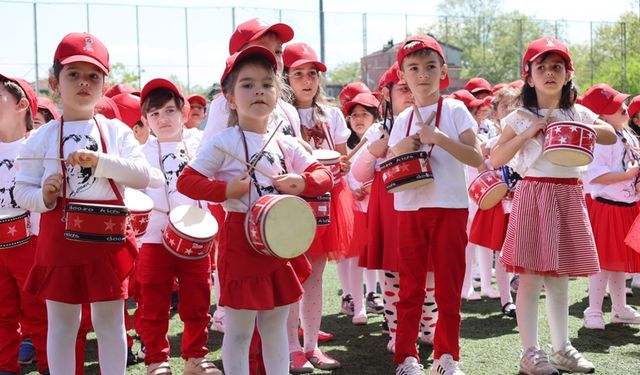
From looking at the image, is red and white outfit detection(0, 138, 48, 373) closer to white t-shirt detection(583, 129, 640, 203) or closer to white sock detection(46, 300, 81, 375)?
white sock detection(46, 300, 81, 375)

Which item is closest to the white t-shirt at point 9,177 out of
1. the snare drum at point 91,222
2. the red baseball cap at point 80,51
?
the red baseball cap at point 80,51

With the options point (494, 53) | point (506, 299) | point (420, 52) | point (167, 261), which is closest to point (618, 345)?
point (506, 299)

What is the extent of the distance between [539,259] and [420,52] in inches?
54.7

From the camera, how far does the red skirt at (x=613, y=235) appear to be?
573 centimetres

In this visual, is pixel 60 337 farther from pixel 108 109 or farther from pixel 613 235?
pixel 613 235

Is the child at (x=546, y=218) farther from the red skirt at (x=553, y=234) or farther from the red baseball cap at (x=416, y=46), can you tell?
the red baseball cap at (x=416, y=46)

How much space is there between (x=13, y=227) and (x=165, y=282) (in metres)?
0.94

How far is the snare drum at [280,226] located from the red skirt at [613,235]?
3.48 metres

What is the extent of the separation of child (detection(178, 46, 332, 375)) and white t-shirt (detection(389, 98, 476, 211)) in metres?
0.81

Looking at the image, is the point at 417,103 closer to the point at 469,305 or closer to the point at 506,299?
the point at 506,299

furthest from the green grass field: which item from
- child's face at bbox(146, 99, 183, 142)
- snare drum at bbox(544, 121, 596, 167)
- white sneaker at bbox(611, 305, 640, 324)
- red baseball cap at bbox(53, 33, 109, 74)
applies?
red baseball cap at bbox(53, 33, 109, 74)

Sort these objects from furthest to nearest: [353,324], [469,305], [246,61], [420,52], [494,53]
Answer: [494,53]
[469,305]
[353,324]
[420,52]
[246,61]

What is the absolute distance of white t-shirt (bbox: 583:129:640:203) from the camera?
Answer: 19.0ft

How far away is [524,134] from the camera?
4309 mm
